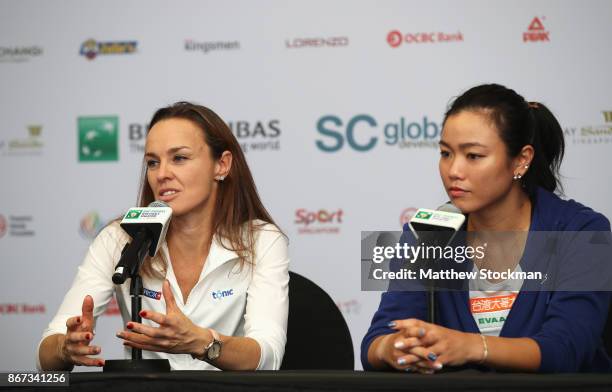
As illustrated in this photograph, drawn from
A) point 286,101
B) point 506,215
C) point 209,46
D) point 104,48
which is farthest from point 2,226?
point 506,215

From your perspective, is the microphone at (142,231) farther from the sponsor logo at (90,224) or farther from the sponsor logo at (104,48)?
the sponsor logo at (104,48)

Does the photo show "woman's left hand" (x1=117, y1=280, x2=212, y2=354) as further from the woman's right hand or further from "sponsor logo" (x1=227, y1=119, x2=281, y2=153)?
"sponsor logo" (x1=227, y1=119, x2=281, y2=153)

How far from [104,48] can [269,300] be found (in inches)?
87.0

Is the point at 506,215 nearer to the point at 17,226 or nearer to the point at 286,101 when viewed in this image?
the point at 286,101

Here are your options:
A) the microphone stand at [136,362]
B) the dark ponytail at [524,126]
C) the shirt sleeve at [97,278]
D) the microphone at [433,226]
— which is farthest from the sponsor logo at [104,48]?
the microphone at [433,226]

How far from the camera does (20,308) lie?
3.91 meters

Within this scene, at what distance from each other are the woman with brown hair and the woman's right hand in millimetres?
227

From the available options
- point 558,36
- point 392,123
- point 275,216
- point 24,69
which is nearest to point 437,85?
point 392,123

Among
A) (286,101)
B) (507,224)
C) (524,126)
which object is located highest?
(286,101)

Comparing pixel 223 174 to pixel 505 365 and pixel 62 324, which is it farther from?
pixel 505 365

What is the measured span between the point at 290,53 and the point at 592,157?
1384 mm

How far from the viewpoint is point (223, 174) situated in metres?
2.38

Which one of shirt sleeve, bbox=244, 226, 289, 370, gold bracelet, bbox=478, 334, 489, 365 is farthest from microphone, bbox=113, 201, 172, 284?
gold bracelet, bbox=478, 334, 489, 365

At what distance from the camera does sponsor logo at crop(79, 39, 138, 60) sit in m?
3.95
